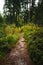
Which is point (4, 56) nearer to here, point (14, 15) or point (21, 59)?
point (21, 59)

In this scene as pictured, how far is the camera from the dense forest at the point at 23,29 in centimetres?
997

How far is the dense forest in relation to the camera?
9.97 meters

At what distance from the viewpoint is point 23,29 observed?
62.6 ft

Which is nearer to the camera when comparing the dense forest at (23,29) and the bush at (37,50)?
the bush at (37,50)

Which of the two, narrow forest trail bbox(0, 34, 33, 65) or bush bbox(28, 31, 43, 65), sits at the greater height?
bush bbox(28, 31, 43, 65)

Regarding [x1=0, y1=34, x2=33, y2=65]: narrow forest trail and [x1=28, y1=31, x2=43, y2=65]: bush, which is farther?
[x1=0, y1=34, x2=33, y2=65]: narrow forest trail

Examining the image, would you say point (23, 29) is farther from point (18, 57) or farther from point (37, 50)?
point (37, 50)

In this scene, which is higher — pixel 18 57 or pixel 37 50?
pixel 37 50

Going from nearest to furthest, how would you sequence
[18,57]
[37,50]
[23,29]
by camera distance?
[37,50] < [18,57] < [23,29]

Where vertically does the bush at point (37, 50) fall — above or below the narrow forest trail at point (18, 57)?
above

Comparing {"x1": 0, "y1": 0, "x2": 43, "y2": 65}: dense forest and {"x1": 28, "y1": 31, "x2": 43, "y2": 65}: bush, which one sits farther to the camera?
{"x1": 0, "y1": 0, "x2": 43, "y2": 65}: dense forest

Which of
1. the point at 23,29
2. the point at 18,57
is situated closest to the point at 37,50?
the point at 18,57

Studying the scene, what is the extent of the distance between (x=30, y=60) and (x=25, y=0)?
2542 centimetres

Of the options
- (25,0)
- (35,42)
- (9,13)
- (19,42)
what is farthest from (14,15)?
(35,42)
